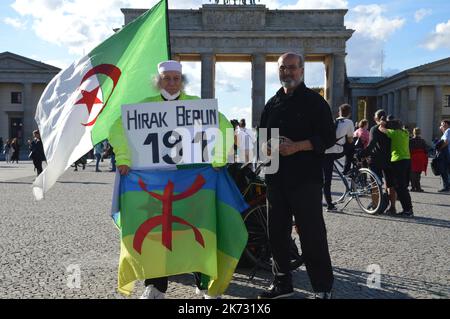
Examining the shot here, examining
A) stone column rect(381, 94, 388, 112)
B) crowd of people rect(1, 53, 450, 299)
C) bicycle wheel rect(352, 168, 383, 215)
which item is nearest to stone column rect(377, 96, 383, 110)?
stone column rect(381, 94, 388, 112)

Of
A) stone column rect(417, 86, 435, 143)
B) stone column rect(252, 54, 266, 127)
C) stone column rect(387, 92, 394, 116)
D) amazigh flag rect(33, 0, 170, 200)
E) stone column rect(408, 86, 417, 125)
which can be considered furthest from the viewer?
stone column rect(387, 92, 394, 116)

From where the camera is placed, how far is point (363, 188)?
9.71 m

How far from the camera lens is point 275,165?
4.16 m

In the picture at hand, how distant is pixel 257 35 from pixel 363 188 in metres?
42.5

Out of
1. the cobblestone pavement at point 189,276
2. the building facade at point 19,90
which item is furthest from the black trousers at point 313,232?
the building facade at point 19,90

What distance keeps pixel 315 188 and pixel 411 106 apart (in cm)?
5775

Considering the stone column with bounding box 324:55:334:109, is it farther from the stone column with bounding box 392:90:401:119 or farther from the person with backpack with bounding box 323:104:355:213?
the person with backpack with bounding box 323:104:355:213

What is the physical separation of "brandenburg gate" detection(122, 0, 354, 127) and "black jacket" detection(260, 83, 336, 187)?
4586 cm

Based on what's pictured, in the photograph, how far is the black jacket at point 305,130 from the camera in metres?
4.00

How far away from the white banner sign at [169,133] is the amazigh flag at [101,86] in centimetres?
78

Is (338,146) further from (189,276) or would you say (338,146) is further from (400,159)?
(189,276)

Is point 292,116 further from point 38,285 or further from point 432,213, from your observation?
point 432,213

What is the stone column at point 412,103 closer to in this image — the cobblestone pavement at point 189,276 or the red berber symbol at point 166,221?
the cobblestone pavement at point 189,276

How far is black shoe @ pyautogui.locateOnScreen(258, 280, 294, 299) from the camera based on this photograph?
4.16 metres
